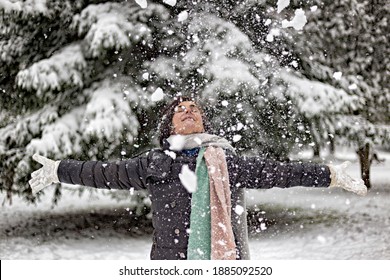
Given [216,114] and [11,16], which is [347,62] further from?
[11,16]

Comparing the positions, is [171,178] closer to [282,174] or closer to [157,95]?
[282,174]

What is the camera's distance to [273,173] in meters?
2.79

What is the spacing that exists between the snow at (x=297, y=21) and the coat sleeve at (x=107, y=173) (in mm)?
5842

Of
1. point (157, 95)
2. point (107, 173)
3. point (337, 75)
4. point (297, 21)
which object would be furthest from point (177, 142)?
point (337, 75)

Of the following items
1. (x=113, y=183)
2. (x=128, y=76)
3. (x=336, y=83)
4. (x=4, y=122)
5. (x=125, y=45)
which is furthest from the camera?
(x=4, y=122)

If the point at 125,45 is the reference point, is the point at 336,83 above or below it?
below

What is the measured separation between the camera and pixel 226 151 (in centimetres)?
293

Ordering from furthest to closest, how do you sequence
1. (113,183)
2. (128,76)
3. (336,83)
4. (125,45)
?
(336,83)
(128,76)
(125,45)
(113,183)

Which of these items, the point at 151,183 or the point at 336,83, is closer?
the point at 151,183

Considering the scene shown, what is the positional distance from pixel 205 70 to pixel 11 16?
2.78 metres

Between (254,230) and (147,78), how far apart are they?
9.96 ft

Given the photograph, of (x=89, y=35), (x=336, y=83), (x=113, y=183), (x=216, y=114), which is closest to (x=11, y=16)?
(x=89, y=35)

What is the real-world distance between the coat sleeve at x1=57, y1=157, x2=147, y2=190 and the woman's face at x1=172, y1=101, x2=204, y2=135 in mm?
246

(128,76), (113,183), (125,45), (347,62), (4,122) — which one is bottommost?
(4,122)
